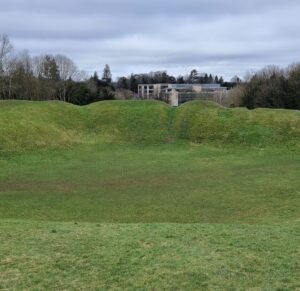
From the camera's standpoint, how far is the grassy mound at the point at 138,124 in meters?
28.8

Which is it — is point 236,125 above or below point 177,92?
below

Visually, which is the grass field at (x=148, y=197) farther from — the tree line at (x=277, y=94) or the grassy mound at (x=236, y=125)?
the tree line at (x=277, y=94)

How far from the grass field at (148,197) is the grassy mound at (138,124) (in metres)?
0.08

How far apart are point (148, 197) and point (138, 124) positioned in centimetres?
1699

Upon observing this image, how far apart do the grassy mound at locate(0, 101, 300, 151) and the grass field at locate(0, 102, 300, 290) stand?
0.25 ft

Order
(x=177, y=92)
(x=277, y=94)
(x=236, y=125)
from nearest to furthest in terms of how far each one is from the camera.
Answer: (x=236, y=125) → (x=277, y=94) → (x=177, y=92)

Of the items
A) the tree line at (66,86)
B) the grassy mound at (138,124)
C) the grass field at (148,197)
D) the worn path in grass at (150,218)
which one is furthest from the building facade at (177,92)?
the worn path in grass at (150,218)

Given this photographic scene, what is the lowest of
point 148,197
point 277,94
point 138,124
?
point 148,197

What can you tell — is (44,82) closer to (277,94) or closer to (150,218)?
(277,94)

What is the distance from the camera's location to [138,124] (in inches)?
1275

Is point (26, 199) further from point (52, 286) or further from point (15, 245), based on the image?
point (52, 286)

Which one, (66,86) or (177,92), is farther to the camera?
(177,92)

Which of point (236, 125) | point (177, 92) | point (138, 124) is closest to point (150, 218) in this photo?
point (138, 124)

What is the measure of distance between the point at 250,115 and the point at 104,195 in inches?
773
